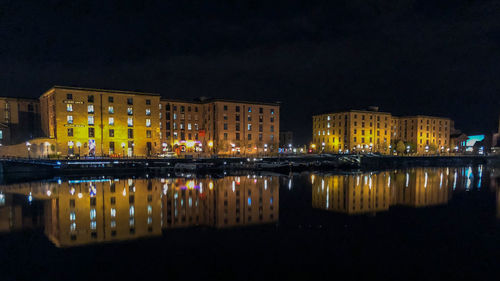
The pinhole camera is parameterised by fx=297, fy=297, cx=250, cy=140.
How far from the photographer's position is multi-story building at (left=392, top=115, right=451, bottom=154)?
101750 millimetres

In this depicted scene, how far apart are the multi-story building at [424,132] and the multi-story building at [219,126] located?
5519 cm

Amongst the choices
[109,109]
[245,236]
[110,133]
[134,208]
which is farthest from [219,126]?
[245,236]

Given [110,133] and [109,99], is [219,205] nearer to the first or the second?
[110,133]

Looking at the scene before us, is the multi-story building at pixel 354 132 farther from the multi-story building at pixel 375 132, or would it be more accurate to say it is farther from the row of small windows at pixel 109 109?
the row of small windows at pixel 109 109

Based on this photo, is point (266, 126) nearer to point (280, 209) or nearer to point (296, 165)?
point (296, 165)

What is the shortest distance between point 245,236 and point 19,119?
222ft

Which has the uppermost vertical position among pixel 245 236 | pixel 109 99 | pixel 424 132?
pixel 109 99

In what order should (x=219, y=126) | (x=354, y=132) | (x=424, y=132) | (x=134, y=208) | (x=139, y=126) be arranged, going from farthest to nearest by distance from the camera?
1. (x=424, y=132)
2. (x=354, y=132)
3. (x=219, y=126)
4. (x=139, y=126)
5. (x=134, y=208)

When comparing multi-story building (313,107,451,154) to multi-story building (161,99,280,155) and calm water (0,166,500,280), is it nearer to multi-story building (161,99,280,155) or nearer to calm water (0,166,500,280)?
multi-story building (161,99,280,155)

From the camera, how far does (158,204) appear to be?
888 inches

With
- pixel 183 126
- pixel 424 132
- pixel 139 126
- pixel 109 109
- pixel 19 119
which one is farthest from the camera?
pixel 424 132

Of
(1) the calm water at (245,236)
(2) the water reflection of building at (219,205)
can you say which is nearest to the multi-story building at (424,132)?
(1) the calm water at (245,236)

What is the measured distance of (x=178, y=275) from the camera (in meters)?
10.6

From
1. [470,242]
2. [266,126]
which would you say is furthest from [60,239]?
[266,126]
